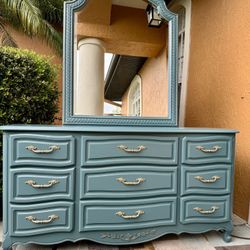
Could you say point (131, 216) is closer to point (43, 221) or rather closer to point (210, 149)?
point (43, 221)

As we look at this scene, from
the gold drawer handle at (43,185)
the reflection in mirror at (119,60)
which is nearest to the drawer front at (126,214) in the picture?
the gold drawer handle at (43,185)

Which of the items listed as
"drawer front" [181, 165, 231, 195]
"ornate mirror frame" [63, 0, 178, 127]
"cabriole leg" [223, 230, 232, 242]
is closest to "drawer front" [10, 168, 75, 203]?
"ornate mirror frame" [63, 0, 178, 127]

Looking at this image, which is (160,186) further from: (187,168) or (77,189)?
(77,189)

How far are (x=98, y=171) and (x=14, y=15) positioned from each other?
11.0ft

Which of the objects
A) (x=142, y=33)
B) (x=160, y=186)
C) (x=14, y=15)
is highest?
(x=14, y=15)

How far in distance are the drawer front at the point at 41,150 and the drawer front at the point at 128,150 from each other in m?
0.11

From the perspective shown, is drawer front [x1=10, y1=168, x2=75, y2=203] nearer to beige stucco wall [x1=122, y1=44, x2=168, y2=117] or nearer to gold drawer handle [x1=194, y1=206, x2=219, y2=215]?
beige stucco wall [x1=122, y1=44, x2=168, y2=117]

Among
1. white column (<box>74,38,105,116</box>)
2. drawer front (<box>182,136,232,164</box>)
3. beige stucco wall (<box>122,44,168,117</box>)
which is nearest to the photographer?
drawer front (<box>182,136,232,164</box>)

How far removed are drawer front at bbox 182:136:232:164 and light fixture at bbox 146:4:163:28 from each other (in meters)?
1.16

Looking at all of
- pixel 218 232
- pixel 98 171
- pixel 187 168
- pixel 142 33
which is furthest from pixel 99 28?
pixel 218 232

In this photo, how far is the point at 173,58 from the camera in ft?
6.47

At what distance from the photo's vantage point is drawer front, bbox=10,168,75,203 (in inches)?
55.1

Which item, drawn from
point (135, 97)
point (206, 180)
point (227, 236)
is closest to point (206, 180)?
point (206, 180)

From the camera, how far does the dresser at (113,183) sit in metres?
1.41
